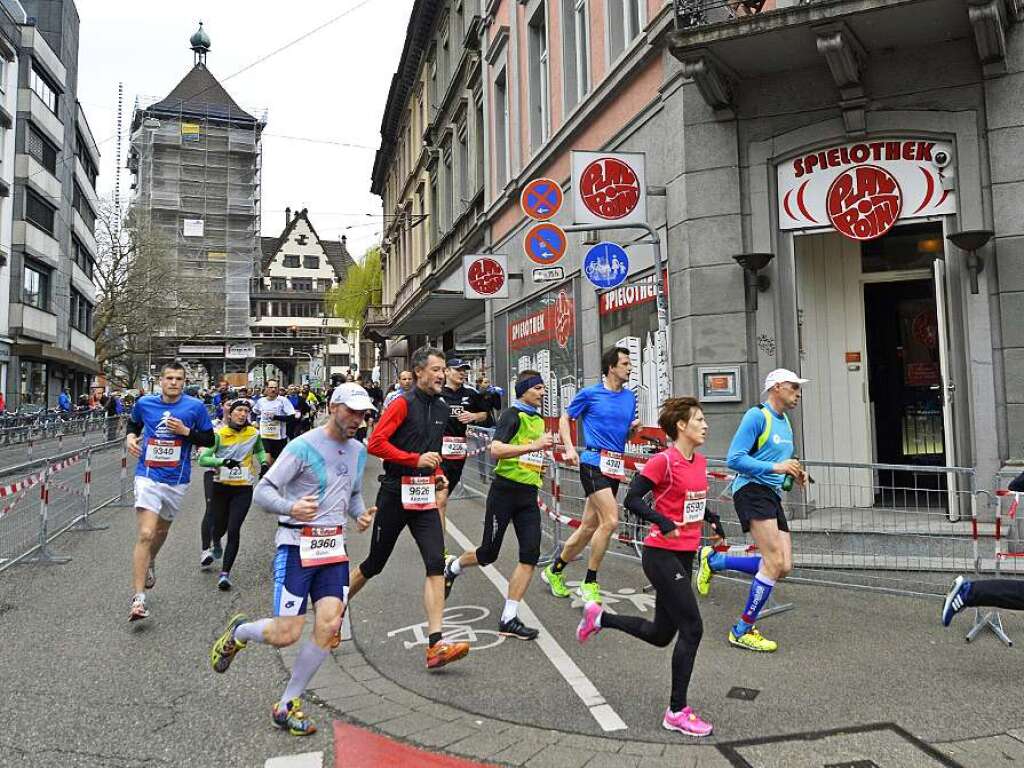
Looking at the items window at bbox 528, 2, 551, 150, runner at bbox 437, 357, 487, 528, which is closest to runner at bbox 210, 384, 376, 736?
runner at bbox 437, 357, 487, 528

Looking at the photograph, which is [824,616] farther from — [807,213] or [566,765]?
[807,213]

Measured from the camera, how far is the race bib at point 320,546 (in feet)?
13.1

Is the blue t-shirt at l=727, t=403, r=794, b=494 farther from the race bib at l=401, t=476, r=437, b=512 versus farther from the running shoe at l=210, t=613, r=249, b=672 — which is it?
the running shoe at l=210, t=613, r=249, b=672

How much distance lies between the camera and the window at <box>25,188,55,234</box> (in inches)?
1442

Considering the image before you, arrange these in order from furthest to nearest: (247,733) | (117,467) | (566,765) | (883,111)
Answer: (117,467), (883,111), (247,733), (566,765)

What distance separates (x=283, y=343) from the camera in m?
84.7

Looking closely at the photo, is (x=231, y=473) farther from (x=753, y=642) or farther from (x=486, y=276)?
(x=486, y=276)

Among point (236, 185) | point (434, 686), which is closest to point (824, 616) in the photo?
point (434, 686)

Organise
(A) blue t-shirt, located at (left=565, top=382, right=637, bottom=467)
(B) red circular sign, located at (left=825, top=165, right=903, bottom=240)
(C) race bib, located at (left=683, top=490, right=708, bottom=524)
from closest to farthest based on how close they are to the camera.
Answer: (C) race bib, located at (left=683, top=490, right=708, bottom=524) → (A) blue t-shirt, located at (left=565, top=382, right=637, bottom=467) → (B) red circular sign, located at (left=825, top=165, right=903, bottom=240)

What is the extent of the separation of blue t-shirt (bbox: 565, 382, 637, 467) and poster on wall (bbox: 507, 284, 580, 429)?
6.78 meters

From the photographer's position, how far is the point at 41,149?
38656 millimetres

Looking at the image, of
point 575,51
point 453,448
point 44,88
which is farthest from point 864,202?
point 44,88

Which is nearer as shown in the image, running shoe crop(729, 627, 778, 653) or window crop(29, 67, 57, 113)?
running shoe crop(729, 627, 778, 653)

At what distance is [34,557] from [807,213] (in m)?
9.20
